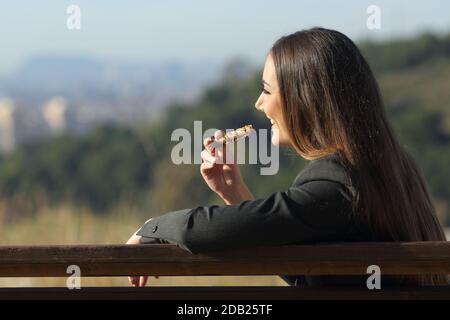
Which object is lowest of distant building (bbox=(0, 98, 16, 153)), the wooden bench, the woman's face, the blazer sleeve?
the wooden bench

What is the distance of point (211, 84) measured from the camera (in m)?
35.9

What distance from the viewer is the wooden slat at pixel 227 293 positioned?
222cm

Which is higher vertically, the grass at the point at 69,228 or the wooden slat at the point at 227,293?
the grass at the point at 69,228

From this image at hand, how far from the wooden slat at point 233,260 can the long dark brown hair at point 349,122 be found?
0.12m

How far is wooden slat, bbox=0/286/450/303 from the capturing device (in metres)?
2.22

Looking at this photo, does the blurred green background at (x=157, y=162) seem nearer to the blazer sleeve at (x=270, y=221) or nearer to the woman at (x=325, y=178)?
the woman at (x=325, y=178)

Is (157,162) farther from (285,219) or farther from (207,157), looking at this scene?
(285,219)

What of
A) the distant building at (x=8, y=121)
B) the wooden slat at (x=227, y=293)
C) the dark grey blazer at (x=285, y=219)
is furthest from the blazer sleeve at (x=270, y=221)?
the distant building at (x=8, y=121)

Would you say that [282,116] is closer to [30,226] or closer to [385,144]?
[385,144]

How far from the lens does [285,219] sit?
7.16 feet

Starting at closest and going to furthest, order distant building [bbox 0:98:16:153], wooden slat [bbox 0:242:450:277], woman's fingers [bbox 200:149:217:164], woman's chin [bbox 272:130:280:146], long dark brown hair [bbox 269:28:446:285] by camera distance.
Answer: wooden slat [bbox 0:242:450:277], long dark brown hair [bbox 269:28:446:285], woman's chin [bbox 272:130:280:146], woman's fingers [bbox 200:149:217:164], distant building [bbox 0:98:16:153]

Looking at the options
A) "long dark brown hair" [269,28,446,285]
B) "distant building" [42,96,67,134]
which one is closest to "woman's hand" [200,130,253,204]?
"long dark brown hair" [269,28,446,285]

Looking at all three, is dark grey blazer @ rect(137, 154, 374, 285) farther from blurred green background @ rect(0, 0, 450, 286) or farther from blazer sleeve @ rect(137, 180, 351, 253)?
blurred green background @ rect(0, 0, 450, 286)
